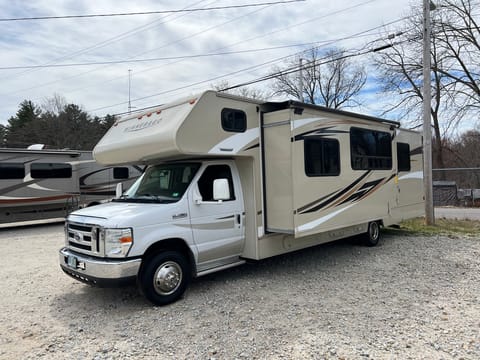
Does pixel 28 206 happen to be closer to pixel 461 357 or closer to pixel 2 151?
pixel 2 151

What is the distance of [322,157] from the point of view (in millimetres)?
6324

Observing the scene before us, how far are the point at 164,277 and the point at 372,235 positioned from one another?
209 inches

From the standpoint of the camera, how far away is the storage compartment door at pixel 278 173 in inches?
226

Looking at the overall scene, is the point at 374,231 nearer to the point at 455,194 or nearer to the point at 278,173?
the point at 278,173

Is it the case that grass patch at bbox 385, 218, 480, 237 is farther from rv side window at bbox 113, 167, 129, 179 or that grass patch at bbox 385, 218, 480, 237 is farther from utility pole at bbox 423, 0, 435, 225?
rv side window at bbox 113, 167, 129, 179

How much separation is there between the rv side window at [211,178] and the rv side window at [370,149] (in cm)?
268

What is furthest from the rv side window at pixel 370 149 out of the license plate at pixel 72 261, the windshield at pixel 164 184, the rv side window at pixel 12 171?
the rv side window at pixel 12 171

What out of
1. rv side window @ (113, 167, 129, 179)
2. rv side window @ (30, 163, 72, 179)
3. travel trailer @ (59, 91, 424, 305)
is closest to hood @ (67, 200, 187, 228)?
travel trailer @ (59, 91, 424, 305)

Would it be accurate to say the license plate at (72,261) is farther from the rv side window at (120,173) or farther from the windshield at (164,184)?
the rv side window at (120,173)

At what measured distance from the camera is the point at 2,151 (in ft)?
41.9

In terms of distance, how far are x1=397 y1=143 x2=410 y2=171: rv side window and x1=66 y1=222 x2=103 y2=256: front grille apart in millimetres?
7035

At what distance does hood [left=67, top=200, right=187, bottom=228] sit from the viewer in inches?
180

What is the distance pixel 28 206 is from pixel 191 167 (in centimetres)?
1049

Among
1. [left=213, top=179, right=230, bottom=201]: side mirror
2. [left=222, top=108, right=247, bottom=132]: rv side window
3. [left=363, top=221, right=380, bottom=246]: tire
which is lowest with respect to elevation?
[left=363, top=221, right=380, bottom=246]: tire
